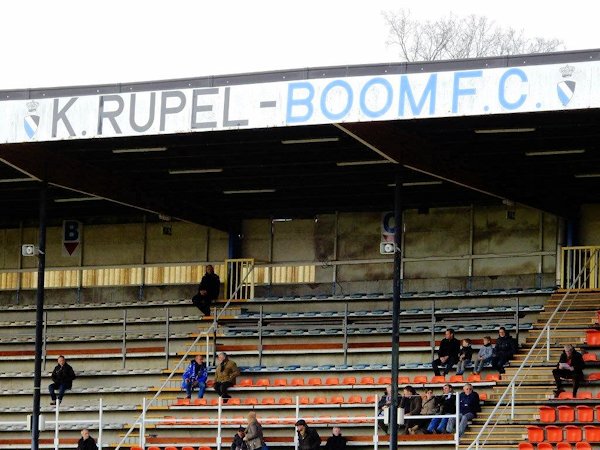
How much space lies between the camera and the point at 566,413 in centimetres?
2478

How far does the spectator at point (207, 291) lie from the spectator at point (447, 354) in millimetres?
6246

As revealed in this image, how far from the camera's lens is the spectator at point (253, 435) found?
2545 centimetres

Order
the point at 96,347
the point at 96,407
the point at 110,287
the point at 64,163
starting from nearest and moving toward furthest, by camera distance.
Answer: the point at 64,163 → the point at 96,407 → the point at 96,347 → the point at 110,287

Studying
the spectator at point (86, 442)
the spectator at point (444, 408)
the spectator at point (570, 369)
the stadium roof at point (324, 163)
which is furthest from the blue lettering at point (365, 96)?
the spectator at point (86, 442)

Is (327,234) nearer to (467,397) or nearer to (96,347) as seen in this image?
(96,347)

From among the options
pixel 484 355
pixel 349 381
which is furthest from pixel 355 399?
pixel 484 355

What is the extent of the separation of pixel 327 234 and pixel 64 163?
7636 millimetres

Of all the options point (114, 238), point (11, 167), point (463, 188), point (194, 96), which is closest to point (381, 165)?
point (463, 188)

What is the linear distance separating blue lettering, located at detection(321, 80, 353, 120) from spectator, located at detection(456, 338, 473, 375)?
19.4ft

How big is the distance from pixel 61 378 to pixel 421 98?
10.8 metres

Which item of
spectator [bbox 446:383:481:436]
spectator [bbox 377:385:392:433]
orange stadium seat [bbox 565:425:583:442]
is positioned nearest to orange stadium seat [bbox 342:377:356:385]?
spectator [bbox 377:385:392:433]

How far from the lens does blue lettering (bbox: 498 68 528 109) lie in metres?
22.7

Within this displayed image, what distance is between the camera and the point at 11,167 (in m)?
28.5

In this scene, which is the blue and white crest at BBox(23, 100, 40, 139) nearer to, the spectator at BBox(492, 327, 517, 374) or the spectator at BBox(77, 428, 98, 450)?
the spectator at BBox(77, 428, 98, 450)
